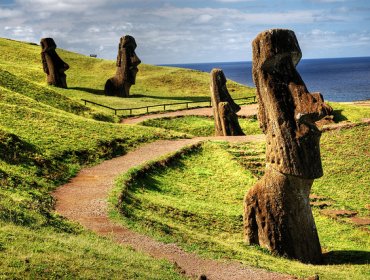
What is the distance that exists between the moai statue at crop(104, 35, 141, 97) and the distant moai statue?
551cm

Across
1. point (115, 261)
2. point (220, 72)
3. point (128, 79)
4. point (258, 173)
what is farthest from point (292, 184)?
point (128, 79)

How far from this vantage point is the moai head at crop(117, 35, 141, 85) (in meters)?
53.2

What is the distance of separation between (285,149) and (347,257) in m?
4.76

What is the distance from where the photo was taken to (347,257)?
19.1 meters

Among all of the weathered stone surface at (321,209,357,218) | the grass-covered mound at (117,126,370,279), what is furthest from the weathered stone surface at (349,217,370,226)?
the grass-covered mound at (117,126,370,279)

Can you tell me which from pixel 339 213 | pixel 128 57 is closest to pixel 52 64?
pixel 128 57

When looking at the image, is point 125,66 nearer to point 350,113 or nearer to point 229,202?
point 350,113

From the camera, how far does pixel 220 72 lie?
3888cm

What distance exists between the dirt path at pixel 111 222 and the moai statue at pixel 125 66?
80.0 feet

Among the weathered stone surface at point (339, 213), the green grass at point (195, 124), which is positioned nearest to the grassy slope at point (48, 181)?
the green grass at point (195, 124)

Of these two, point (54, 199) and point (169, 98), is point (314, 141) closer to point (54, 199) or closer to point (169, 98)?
point (54, 199)

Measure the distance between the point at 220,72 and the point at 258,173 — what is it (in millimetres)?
11119

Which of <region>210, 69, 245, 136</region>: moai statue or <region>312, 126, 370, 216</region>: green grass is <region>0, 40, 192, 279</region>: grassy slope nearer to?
<region>210, 69, 245, 136</region>: moai statue

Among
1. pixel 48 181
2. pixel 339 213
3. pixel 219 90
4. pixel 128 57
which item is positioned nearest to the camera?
pixel 48 181
